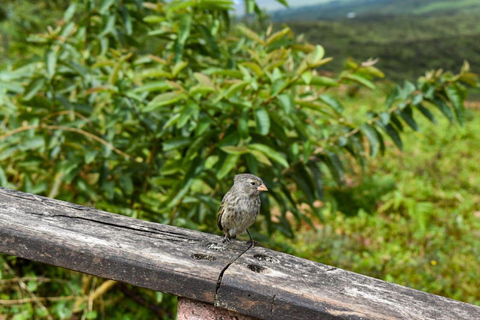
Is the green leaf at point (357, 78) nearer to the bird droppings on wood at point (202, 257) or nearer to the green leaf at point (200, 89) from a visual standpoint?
the green leaf at point (200, 89)

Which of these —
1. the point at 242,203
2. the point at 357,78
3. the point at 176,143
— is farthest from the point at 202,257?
the point at 357,78

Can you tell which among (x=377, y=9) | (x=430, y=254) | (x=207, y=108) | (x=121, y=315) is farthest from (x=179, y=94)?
(x=377, y=9)

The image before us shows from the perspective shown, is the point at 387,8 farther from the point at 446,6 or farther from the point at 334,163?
the point at 334,163

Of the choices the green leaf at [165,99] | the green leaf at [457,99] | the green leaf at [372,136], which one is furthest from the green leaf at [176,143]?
the green leaf at [457,99]

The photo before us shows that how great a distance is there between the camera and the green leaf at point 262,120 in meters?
2.31

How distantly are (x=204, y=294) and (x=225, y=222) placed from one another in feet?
2.40

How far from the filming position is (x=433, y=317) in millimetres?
1184

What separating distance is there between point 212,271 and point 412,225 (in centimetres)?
453

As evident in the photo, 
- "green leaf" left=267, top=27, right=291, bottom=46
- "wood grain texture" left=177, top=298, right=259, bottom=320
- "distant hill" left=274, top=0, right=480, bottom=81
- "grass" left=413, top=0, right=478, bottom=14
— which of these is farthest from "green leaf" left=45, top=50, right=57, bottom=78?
"grass" left=413, top=0, right=478, bottom=14

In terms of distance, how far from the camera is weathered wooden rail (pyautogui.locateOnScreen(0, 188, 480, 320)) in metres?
1.18

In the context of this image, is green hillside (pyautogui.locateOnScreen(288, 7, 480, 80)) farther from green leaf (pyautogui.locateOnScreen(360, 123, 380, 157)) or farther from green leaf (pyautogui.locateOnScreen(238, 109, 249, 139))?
green leaf (pyautogui.locateOnScreen(238, 109, 249, 139))

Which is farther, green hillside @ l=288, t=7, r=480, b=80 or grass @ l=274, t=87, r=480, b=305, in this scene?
green hillside @ l=288, t=7, r=480, b=80

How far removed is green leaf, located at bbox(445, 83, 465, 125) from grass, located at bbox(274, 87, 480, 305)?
4.95 ft

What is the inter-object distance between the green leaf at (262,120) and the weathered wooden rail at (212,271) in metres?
0.96
